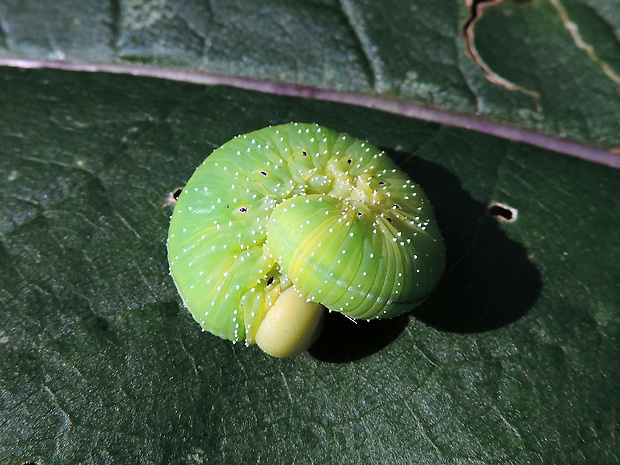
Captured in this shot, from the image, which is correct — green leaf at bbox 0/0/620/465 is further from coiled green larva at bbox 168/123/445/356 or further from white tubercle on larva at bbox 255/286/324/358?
coiled green larva at bbox 168/123/445/356

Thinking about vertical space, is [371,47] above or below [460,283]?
above

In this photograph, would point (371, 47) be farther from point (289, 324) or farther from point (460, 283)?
point (289, 324)

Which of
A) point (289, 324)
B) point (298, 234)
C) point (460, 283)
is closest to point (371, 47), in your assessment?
point (460, 283)

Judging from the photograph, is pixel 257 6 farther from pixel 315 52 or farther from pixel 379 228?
pixel 379 228

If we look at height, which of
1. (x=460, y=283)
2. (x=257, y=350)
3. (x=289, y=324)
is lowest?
(x=257, y=350)

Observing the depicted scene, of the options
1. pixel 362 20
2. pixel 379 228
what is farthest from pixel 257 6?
pixel 379 228

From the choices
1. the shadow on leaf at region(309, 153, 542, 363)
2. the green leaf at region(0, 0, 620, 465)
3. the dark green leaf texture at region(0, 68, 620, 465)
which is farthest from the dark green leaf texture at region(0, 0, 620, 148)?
the shadow on leaf at region(309, 153, 542, 363)

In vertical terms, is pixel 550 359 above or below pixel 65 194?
above
